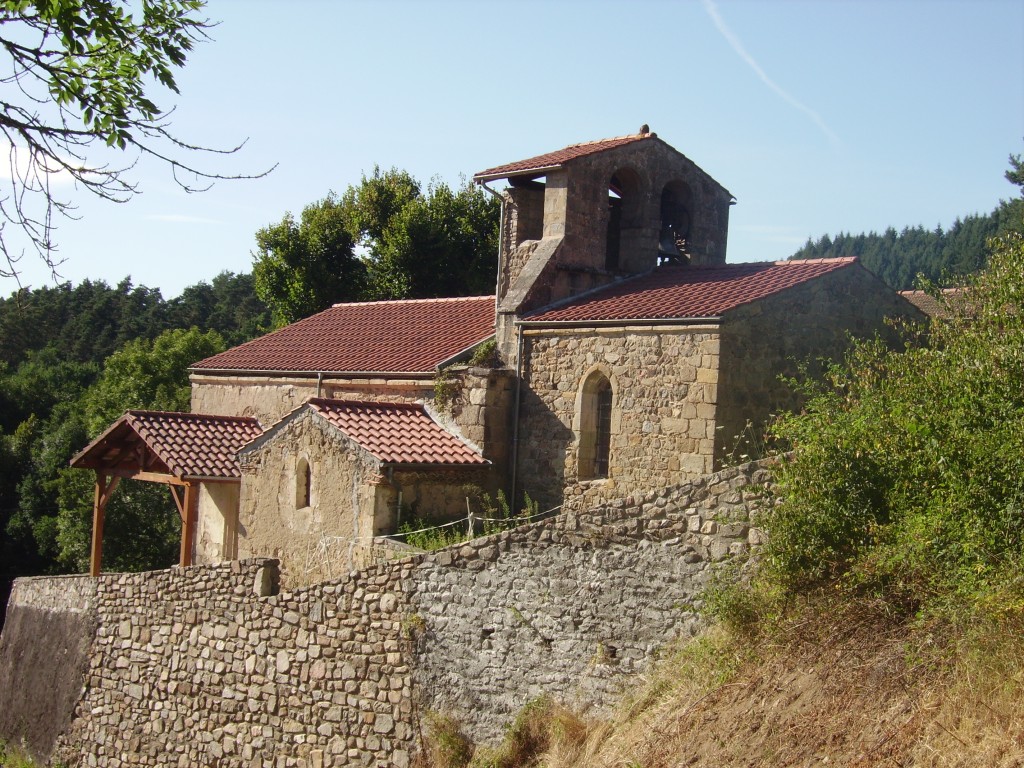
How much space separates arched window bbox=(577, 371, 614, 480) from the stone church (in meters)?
0.03

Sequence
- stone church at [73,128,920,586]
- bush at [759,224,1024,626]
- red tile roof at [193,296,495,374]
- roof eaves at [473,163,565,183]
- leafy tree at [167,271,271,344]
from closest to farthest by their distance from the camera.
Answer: bush at [759,224,1024,626]
stone church at [73,128,920,586]
roof eaves at [473,163,565,183]
red tile roof at [193,296,495,374]
leafy tree at [167,271,271,344]

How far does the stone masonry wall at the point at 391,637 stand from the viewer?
1027 centimetres

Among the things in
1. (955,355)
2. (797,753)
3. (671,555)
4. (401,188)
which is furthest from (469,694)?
(401,188)

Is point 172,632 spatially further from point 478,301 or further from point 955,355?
point 955,355

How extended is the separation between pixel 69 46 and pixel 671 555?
670 centimetres

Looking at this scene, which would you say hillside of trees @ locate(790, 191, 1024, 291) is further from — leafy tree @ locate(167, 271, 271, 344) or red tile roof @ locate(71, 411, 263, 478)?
red tile roof @ locate(71, 411, 263, 478)

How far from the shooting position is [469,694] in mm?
11453

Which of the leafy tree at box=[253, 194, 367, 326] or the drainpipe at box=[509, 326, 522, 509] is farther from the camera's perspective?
the leafy tree at box=[253, 194, 367, 326]

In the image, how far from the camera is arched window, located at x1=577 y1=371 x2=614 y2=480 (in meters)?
15.4

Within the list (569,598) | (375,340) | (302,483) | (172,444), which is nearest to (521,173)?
(375,340)

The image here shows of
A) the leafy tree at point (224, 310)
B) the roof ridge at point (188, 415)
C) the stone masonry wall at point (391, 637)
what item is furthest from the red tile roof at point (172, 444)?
the leafy tree at point (224, 310)

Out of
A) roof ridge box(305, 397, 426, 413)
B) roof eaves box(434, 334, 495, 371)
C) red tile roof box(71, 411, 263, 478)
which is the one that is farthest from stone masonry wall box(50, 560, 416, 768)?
roof eaves box(434, 334, 495, 371)

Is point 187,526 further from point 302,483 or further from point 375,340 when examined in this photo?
point 375,340

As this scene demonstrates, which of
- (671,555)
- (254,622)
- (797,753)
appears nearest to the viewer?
(797,753)
